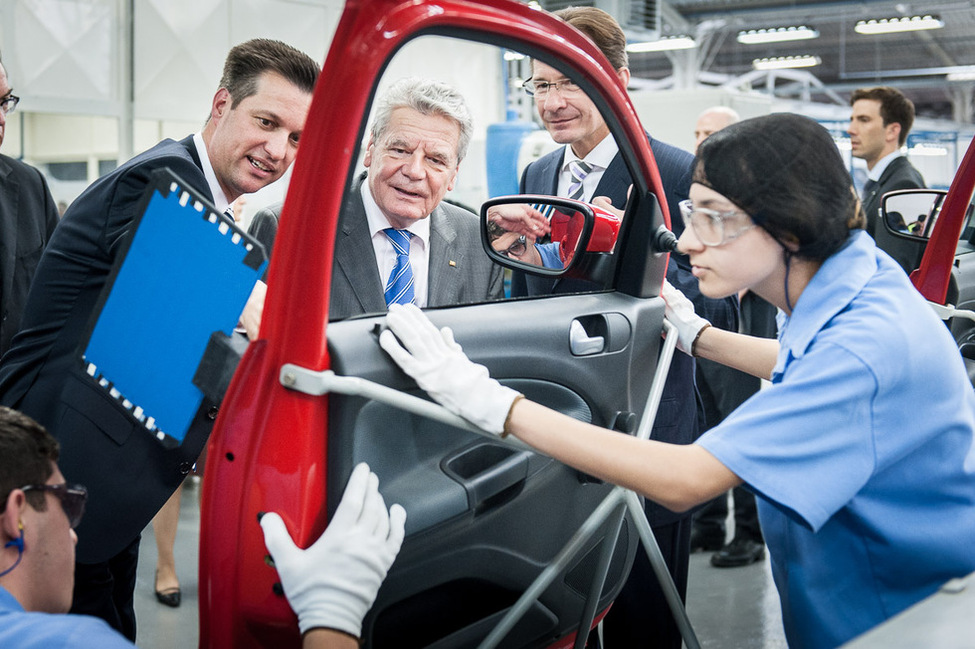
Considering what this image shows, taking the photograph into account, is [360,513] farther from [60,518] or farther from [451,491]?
[60,518]

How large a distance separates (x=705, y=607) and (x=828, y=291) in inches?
101

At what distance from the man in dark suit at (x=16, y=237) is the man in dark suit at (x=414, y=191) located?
139 centimetres

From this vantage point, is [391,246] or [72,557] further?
[391,246]

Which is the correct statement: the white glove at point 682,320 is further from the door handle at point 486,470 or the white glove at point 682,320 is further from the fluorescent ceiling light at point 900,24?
the fluorescent ceiling light at point 900,24

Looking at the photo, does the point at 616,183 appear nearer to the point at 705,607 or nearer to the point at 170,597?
the point at 705,607

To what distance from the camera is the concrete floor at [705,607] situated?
135 inches

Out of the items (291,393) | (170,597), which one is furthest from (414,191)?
(170,597)

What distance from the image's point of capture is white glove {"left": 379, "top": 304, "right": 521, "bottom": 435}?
1.36 meters

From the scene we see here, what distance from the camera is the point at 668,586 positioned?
1706 millimetres

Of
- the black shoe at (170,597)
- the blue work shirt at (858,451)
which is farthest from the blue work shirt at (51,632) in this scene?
the black shoe at (170,597)

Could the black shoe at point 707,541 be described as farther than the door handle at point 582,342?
Yes

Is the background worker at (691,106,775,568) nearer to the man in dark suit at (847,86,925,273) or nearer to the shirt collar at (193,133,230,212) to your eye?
the man in dark suit at (847,86,925,273)

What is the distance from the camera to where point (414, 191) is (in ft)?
6.84

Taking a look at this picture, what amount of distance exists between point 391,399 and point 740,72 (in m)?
23.7
